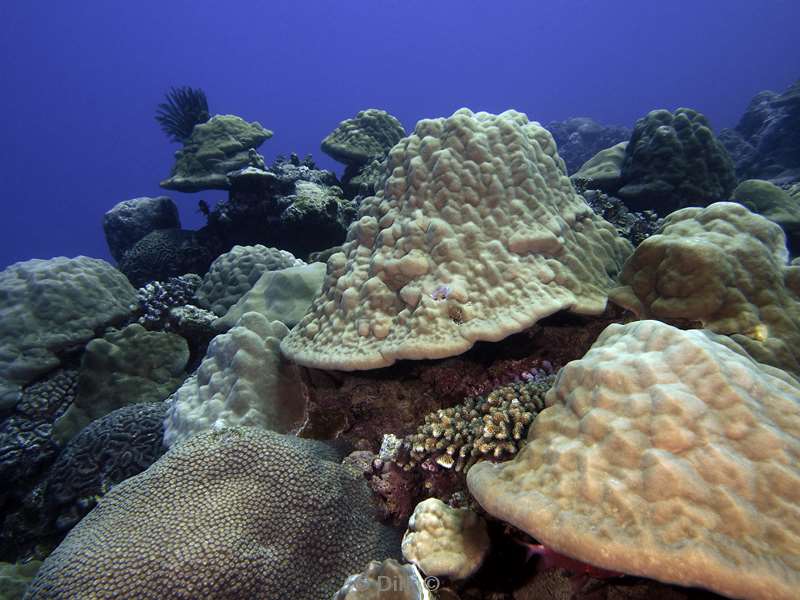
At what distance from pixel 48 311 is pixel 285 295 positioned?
13.5ft

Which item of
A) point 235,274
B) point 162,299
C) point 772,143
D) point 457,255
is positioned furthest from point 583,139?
point 457,255

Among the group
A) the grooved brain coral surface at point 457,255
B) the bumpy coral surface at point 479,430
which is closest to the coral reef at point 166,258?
the grooved brain coral surface at point 457,255

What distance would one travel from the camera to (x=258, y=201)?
948cm

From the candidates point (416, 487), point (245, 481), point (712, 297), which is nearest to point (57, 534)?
point (245, 481)

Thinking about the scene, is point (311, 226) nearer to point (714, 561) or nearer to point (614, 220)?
point (614, 220)

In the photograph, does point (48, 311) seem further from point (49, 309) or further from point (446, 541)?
point (446, 541)

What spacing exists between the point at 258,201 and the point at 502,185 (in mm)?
6998

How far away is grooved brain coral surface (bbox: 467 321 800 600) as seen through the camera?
1.52 metres

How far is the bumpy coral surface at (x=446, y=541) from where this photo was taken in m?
2.05

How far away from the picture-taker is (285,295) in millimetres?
5754

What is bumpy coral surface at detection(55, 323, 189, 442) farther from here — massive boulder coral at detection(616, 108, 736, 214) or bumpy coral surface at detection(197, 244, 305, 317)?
massive boulder coral at detection(616, 108, 736, 214)

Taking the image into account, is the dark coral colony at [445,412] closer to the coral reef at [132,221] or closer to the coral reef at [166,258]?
the coral reef at [166,258]

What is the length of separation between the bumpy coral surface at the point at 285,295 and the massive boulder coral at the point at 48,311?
8.78 ft

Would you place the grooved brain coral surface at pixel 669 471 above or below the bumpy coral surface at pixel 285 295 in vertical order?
above
